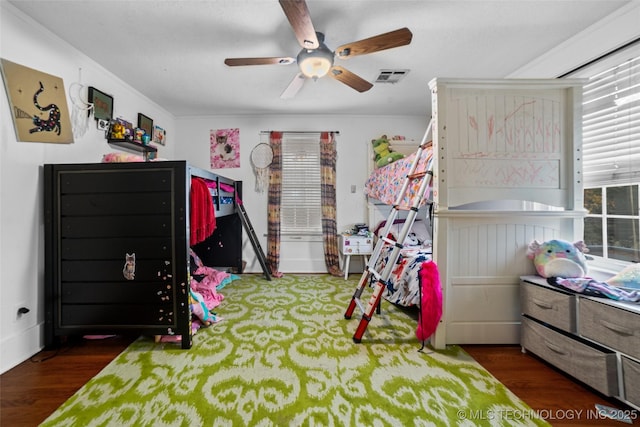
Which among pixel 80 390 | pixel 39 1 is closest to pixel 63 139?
pixel 39 1

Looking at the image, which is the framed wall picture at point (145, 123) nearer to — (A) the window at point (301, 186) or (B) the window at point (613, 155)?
(A) the window at point (301, 186)

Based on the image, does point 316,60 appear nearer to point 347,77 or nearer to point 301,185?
point 347,77

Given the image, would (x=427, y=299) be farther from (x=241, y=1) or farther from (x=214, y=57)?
(x=214, y=57)

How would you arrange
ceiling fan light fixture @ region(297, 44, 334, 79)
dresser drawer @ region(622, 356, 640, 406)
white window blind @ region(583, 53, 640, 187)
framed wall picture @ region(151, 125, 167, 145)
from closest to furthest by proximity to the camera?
dresser drawer @ region(622, 356, 640, 406) → white window blind @ region(583, 53, 640, 187) → ceiling fan light fixture @ region(297, 44, 334, 79) → framed wall picture @ region(151, 125, 167, 145)

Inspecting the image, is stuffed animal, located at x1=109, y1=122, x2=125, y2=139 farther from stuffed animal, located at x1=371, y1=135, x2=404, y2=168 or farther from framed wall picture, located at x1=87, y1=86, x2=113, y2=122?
stuffed animal, located at x1=371, y1=135, x2=404, y2=168

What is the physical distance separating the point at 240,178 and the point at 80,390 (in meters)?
2.86

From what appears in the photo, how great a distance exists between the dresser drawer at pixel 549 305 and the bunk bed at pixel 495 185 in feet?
0.37

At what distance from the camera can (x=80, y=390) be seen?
4.49 feet

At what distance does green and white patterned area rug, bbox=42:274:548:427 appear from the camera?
3.88 ft

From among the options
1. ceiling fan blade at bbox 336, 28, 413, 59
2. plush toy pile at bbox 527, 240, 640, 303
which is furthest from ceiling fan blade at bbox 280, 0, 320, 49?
plush toy pile at bbox 527, 240, 640, 303

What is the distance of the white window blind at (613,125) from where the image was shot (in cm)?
165

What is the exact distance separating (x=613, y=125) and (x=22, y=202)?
13.7 ft

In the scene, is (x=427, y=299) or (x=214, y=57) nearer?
(x=427, y=299)

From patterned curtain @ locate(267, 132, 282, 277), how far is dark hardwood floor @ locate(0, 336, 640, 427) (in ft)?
6.62
